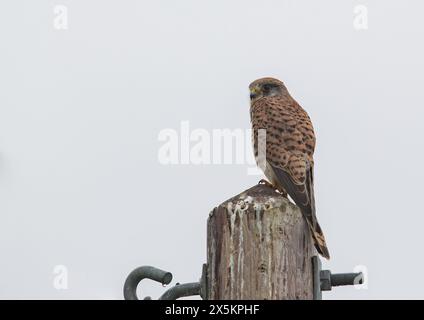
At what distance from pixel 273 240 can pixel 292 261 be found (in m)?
0.12

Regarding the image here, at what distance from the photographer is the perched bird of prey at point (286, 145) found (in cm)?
→ 559

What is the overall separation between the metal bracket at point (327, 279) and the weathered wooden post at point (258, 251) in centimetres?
3

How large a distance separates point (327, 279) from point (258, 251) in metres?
0.39

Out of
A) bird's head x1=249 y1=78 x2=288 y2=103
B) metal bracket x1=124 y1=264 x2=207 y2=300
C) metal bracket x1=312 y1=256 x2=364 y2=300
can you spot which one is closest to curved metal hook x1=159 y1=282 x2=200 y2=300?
metal bracket x1=124 y1=264 x2=207 y2=300

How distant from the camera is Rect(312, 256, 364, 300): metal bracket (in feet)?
12.2

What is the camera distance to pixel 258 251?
11.8 feet

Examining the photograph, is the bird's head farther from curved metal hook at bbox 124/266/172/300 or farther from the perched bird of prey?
curved metal hook at bbox 124/266/172/300

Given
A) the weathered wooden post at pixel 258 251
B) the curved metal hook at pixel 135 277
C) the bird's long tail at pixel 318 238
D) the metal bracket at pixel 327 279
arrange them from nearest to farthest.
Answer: the weathered wooden post at pixel 258 251 → the metal bracket at pixel 327 279 → the bird's long tail at pixel 318 238 → the curved metal hook at pixel 135 277

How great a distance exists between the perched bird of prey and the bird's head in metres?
0.02

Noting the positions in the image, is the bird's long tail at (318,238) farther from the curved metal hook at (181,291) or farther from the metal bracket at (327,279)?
the curved metal hook at (181,291)

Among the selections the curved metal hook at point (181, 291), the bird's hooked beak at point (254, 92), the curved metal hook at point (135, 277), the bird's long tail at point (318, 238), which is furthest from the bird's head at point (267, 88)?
the curved metal hook at point (181, 291)

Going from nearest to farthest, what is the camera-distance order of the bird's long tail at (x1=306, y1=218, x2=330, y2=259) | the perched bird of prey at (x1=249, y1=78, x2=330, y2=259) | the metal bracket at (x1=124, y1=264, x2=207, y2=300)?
the metal bracket at (x1=124, y1=264, x2=207, y2=300)
the bird's long tail at (x1=306, y1=218, x2=330, y2=259)
the perched bird of prey at (x1=249, y1=78, x2=330, y2=259)
